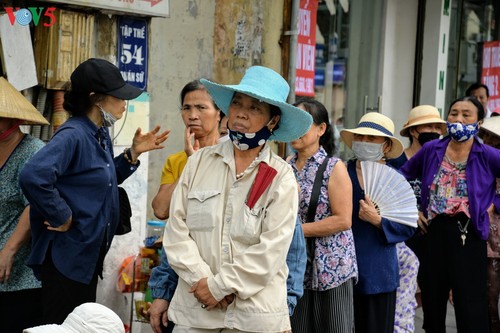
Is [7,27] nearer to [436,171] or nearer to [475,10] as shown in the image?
[436,171]

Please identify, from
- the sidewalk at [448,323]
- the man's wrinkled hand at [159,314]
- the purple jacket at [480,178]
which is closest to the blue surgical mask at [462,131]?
the purple jacket at [480,178]

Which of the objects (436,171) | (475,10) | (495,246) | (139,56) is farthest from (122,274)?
(475,10)

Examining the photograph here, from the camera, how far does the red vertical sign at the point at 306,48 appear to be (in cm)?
901

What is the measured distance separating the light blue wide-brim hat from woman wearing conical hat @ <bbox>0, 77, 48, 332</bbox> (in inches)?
51.8

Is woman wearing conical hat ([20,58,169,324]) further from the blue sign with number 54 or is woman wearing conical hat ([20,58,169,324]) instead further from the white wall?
the white wall

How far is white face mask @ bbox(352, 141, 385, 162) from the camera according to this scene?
544cm

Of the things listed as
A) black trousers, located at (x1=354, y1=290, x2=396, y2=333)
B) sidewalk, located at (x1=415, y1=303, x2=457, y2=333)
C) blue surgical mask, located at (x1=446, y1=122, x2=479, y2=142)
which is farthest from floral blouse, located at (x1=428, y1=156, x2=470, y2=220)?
sidewalk, located at (x1=415, y1=303, x2=457, y2=333)

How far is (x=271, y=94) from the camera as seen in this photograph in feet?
11.5

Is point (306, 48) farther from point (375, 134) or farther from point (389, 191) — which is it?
point (389, 191)

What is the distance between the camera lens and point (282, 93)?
3613 millimetres

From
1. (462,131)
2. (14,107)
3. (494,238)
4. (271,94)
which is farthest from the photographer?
(494,238)

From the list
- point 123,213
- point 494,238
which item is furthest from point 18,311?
point 494,238

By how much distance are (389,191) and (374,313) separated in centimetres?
78

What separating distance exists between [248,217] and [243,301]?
348mm
